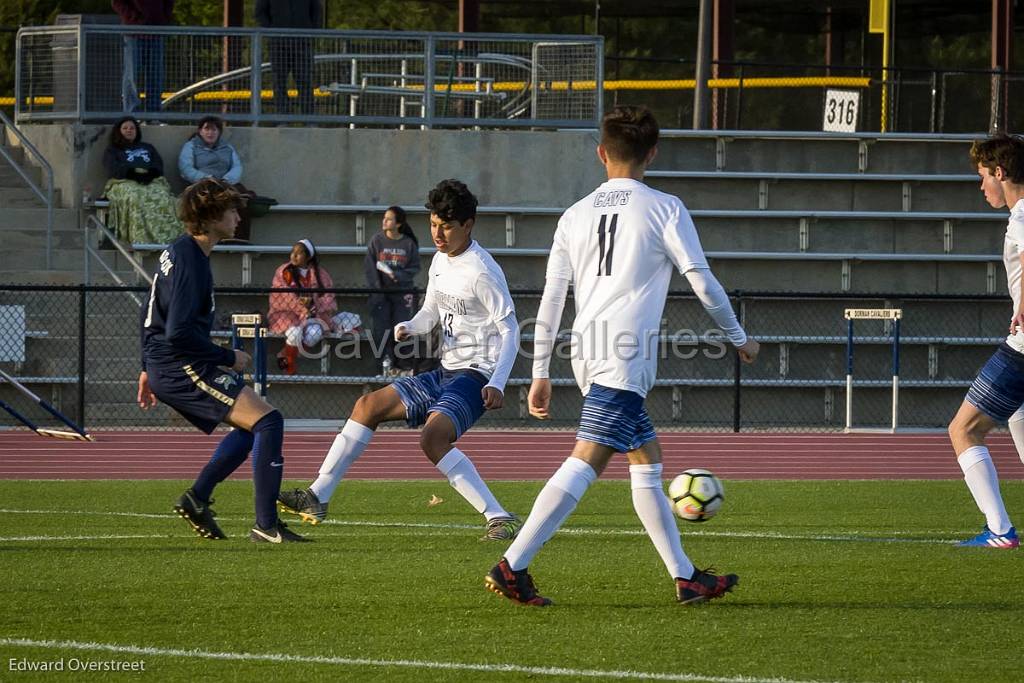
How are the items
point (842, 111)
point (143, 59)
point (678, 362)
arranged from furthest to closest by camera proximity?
point (842, 111) → point (143, 59) → point (678, 362)

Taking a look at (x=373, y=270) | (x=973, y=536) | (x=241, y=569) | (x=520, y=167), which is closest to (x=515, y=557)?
(x=241, y=569)

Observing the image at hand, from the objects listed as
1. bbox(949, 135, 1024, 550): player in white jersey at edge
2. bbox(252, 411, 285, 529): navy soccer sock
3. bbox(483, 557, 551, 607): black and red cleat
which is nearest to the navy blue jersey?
bbox(252, 411, 285, 529): navy soccer sock

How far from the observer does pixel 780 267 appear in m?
19.1

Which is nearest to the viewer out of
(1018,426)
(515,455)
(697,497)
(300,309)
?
(697,497)

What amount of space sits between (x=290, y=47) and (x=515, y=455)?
6954 mm

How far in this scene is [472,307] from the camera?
850cm

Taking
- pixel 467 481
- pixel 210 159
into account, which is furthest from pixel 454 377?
pixel 210 159

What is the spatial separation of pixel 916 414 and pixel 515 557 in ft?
42.4

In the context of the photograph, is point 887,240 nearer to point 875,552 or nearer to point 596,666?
point 875,552

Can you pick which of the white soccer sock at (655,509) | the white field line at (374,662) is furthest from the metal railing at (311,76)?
the white field line at (374,662)

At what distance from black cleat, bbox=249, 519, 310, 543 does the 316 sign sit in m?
15.0

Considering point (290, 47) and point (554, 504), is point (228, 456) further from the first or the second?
point (290, 47)

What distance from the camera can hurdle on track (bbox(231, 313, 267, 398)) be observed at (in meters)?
16.3

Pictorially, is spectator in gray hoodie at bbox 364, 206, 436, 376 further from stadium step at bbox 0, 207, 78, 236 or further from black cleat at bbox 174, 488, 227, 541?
black cleat at bbox 174, 488, 227, 541
